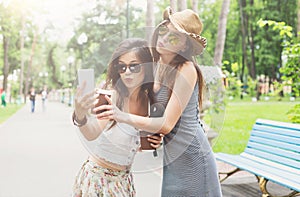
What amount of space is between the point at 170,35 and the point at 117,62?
0.23 m

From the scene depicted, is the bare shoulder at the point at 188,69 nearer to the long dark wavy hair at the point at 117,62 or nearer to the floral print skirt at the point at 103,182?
the long dark wavy hair at the point at 117,62

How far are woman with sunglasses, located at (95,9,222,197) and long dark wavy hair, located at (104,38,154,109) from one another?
0.04 meters

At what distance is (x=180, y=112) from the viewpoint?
127cm

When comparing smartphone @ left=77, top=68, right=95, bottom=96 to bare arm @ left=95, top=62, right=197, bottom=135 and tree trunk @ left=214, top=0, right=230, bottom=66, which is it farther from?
tree trunk @ left=214, top=0, right=230, bottom=66

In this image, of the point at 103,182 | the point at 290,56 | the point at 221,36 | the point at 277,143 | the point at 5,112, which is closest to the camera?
the point at 103,182

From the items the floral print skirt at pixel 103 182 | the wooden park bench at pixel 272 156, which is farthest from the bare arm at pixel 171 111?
the wooden park bench at pixel 272 156

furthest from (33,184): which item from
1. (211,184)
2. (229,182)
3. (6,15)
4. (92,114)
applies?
(6,15)

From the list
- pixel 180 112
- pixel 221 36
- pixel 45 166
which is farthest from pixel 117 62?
pixel 221 36

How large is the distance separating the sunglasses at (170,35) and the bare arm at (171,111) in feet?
0.29

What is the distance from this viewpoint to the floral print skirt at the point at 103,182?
1443 millimetres

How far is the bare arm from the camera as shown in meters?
1.13

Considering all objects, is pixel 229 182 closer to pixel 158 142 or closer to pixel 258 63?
pixel 158 142

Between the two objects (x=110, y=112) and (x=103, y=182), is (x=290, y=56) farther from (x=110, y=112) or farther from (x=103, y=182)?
(x=110, y=112)

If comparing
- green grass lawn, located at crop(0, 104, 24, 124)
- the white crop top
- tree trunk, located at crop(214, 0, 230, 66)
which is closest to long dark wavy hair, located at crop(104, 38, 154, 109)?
the white crop top
